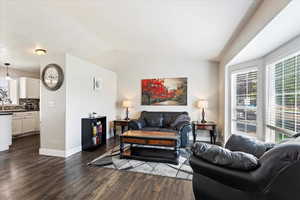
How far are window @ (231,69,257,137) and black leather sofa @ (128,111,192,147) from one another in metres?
1.21

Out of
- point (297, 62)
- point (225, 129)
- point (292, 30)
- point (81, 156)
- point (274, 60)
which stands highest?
point (292, 30)

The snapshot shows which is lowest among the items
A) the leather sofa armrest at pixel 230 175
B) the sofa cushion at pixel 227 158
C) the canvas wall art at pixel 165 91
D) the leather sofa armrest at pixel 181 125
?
the leather sofa armrest at pixel 181 125

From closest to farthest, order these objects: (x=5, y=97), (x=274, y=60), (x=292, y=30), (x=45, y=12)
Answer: (x=292, y=30), (x=45, y=12), (x=274, y=60), (x=5, y=97)

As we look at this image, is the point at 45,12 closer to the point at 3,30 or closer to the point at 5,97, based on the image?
the point at 3,30

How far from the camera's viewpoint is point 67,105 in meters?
3.25

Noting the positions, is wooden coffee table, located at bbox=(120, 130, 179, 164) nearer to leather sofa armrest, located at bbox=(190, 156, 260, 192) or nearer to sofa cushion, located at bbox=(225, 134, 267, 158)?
sofa cushion, located at bbox=(225, 134, 267, 158)

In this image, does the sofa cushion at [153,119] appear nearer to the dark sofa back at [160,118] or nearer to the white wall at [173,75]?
the dark sofa back at [160,118]

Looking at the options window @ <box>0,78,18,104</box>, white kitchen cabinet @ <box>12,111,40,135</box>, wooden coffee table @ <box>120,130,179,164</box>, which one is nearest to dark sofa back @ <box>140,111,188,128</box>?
wooden coffee table @ <box>120,130,179,164</box>

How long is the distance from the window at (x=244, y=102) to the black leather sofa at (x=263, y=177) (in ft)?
7.65

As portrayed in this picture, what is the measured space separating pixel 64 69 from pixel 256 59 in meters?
4.15

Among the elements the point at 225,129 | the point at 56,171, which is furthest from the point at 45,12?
the point at 225,129

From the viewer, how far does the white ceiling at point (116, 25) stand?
6.54 ft

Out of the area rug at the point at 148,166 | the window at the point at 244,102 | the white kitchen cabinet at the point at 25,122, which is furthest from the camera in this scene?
the white kitchen cabinet at the point at 25,122

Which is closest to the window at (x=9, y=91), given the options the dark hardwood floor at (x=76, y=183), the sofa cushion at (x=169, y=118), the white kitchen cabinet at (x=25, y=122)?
the white kitchen cabinet at (x=25, y=122)
